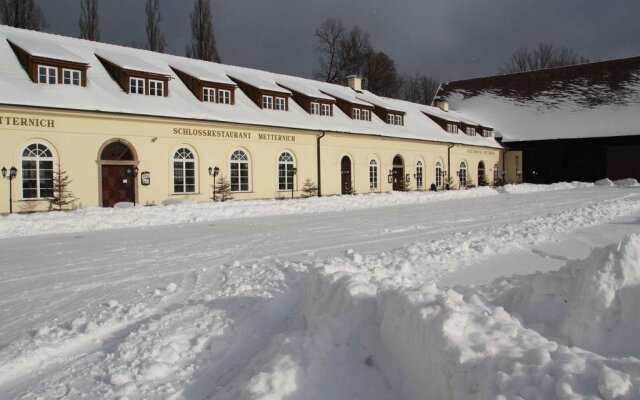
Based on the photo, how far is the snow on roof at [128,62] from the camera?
21.0 m

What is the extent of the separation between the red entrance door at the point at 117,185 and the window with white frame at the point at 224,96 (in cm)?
618

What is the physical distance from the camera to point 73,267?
856 centimetres

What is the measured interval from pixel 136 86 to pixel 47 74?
3.48 meters

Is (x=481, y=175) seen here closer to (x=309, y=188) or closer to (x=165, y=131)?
(x=309, y=188)

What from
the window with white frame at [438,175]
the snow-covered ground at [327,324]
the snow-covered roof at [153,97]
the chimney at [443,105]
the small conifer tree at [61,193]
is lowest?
the snow-covered ground at [327,324]

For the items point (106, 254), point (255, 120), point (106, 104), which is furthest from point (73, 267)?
point (255, 120)

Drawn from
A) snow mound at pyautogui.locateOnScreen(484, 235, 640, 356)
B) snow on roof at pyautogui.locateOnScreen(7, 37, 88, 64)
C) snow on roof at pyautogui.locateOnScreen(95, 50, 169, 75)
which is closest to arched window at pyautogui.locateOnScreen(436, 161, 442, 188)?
snow on roof at pyautogui.locateOnScreen(95, 50, 169, 75)

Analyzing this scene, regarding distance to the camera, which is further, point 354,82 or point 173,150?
point 354,82

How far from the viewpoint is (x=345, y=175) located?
2845 cm

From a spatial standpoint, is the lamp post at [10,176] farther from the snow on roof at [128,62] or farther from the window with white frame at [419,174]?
the window with white frame at [419,174]

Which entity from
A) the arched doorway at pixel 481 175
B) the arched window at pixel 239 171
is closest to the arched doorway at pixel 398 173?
the arched doorway at pixel 481 175

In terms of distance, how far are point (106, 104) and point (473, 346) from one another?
19000 millimetres

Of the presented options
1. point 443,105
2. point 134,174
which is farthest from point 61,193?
point 443,105

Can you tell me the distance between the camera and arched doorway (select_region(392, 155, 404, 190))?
31.6 m
